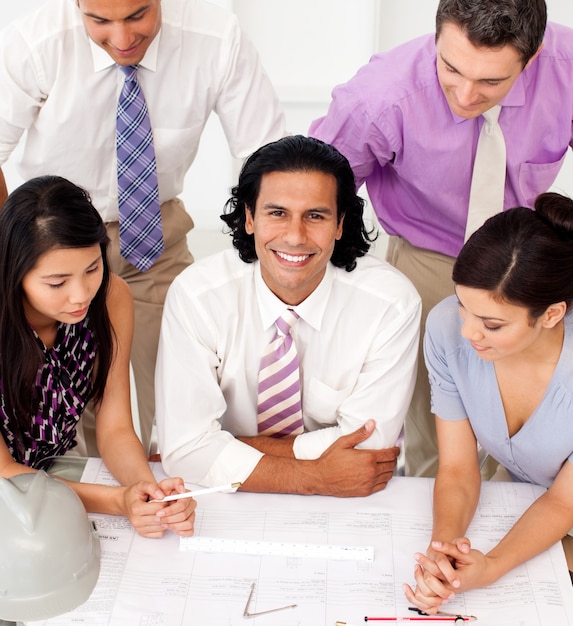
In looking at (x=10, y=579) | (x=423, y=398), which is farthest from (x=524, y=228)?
(x=10, y=579)

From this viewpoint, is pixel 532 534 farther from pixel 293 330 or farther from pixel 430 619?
pixel 293 330

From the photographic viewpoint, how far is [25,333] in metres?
1.78

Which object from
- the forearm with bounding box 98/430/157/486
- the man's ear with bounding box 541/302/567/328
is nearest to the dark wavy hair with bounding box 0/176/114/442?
the forearm with bounding box 98/430/157/486

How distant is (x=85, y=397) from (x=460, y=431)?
796mm

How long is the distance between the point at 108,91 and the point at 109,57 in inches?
3.4

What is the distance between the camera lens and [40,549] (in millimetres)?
1455

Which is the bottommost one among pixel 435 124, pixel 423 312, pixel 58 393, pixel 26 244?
pixel 423 312

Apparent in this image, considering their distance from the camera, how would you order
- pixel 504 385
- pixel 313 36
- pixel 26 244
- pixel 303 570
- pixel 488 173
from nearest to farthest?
1. pixel 303 570
2. pixel 26 244
3. pixel 504 385
4. pixel 488 173
5. pixel 313 36

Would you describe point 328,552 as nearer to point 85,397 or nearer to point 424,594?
point 424,594

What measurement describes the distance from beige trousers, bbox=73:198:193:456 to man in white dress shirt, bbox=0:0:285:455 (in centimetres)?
6

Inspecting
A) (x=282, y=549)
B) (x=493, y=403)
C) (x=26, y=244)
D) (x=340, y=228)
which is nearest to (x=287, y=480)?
(x=282, y=549)

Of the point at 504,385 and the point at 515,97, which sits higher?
the point at 515,97

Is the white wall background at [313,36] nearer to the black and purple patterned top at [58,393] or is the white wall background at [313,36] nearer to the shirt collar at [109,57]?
the shirt collar at [109,57]

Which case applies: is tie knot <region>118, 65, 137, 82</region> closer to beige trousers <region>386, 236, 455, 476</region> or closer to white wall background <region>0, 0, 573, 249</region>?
beige trousers <region>386, 236, 455, 476</region>
